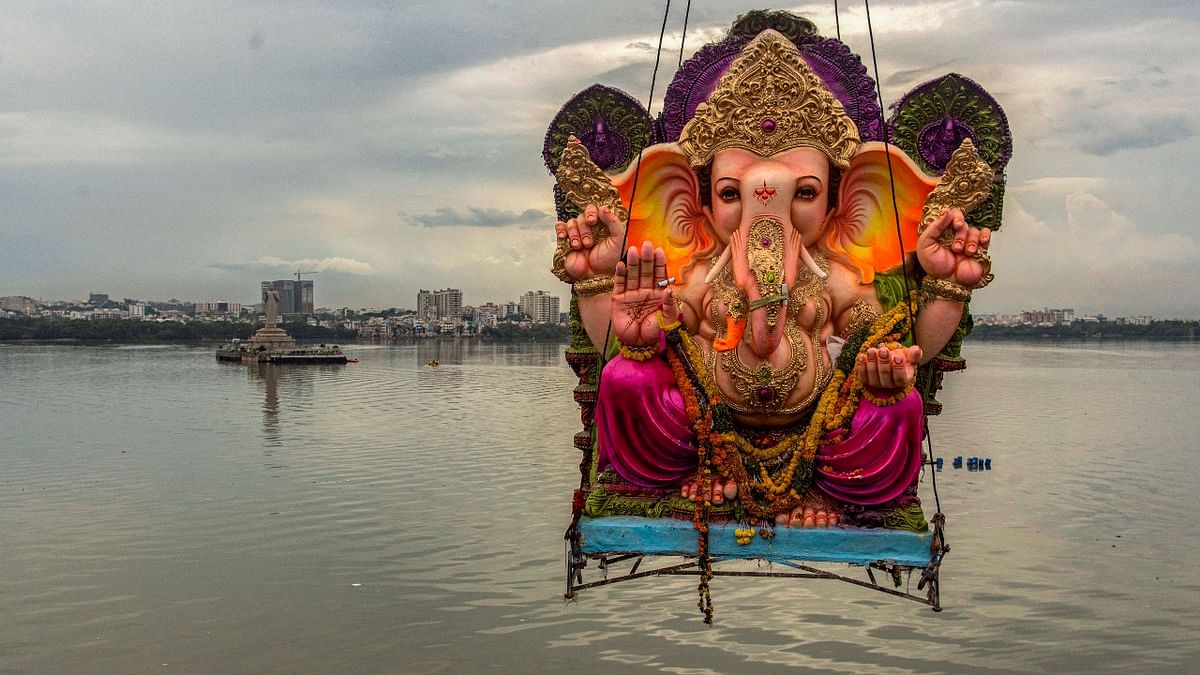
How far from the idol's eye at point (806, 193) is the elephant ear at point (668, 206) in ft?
1.62

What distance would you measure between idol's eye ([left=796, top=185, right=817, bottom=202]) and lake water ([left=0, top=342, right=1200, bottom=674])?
280 cm

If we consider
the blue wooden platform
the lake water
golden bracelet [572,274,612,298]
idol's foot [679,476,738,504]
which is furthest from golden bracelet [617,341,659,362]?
the lake water

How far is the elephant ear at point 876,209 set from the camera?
196 inches

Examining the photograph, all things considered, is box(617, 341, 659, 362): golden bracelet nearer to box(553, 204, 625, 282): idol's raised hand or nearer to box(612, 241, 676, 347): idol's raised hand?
box(612, 241, 676, 347): idol's raised hand

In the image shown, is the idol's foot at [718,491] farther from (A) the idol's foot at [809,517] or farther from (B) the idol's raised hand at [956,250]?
(B) the idol's raised hand at [956,250]

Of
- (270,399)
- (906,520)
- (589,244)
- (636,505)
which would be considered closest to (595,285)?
(589,244)

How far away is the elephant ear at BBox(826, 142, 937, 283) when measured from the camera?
4.97 m

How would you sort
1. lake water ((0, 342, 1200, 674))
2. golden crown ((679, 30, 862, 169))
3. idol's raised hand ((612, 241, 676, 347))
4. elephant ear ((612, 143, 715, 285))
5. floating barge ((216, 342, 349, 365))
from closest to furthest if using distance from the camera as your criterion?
idol's raised hand ((612, 241, 676, 347))
golden crown ((679, 30, 862, 169))
elephant ear ((612, 143, 715, 285))
lake water ((0, 342, 1200, 674))
floating barge ((216, 342, 349, 365))

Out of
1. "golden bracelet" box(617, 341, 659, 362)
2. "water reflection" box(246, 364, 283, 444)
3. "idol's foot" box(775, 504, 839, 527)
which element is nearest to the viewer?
"idol's foot" box(775, 504, 839, 527)

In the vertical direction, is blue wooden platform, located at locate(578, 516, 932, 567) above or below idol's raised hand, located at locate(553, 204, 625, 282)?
below

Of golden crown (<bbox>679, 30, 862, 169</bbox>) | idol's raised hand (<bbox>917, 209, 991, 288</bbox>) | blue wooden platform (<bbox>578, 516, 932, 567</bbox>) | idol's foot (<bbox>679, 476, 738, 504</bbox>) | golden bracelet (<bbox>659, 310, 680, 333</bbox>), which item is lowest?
blue wooden platform (<bbox>578, 516, 932, 567</bbox>)

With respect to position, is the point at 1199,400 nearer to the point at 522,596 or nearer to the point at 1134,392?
the point at 1134,392

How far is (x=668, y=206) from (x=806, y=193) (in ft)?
2.27

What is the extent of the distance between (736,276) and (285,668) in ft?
12.2
